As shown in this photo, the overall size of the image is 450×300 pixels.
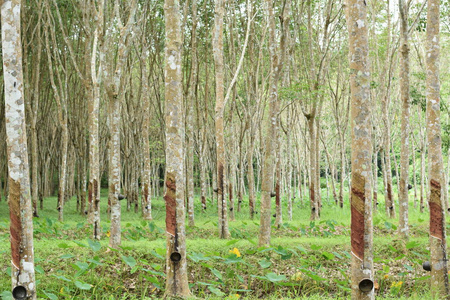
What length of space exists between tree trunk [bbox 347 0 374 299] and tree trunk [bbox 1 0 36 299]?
3480 millimetres

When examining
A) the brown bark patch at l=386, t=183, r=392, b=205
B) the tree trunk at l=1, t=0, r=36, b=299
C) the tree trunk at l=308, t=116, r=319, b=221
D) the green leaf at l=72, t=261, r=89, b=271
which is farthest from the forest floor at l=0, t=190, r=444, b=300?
the brown bark patch at l=386, t=183, r=392, b=205

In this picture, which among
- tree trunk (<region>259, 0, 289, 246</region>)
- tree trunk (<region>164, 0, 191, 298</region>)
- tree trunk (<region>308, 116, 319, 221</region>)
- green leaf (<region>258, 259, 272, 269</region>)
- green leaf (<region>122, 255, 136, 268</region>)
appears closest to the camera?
tree trunk (<region>164, 0, 191, 298</region>)

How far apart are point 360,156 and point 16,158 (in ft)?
11.9

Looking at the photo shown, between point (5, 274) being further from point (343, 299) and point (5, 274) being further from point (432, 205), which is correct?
point (432, 205)

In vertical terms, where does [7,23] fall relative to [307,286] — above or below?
above

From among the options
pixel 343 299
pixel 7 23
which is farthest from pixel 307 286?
pixel 7 23

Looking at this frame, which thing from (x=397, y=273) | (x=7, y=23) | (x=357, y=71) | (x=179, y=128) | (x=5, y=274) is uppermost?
(x=7, y=23)

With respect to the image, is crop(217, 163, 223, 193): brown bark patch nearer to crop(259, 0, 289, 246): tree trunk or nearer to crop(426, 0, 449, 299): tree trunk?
crop(259, 0, 289, 246): tree trunk

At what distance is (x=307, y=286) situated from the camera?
278 inches

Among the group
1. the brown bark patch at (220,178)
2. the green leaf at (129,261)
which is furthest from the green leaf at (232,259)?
the brown bark patch at (220,178)

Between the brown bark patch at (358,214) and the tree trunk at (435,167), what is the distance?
2.09 m

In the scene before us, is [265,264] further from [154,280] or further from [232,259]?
[154,280]

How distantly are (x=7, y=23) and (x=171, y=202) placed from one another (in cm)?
278

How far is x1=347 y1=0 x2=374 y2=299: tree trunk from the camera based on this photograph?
15.1 feet
